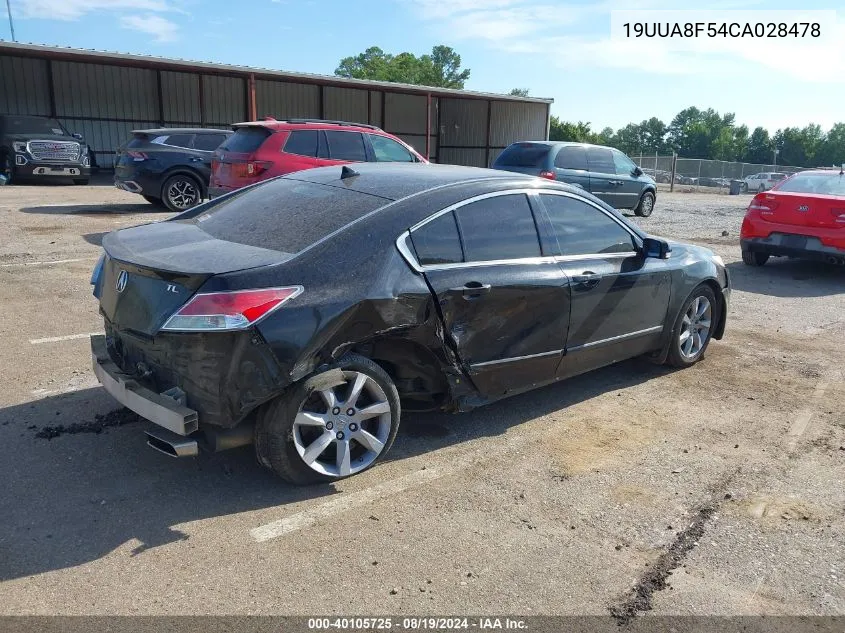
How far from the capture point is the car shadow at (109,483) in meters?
3.16

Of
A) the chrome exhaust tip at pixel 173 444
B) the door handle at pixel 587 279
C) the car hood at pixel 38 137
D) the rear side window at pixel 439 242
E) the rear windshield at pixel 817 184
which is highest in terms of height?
the car hood at pixel 38 137

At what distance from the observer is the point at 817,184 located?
10227 mm

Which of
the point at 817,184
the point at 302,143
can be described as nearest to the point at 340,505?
the point at 302,143

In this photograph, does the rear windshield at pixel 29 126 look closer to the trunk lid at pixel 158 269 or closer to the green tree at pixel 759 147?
the trunk lid at pixel 158 269

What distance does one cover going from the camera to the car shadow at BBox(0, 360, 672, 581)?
3.16 m

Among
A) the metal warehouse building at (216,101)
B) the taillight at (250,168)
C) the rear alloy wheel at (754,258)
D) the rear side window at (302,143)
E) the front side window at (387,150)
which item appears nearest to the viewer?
the taillight at (250,168)

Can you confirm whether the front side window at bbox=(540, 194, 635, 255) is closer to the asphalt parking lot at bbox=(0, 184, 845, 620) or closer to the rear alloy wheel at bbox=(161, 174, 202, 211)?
the asphalt parking lot at bbox=(0, 184, 845, 620)

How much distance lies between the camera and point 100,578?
2906 mm

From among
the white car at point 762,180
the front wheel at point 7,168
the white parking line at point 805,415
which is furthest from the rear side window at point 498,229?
the white car at point 762,180

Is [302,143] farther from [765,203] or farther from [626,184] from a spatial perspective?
[626,184]

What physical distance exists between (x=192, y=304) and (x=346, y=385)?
35.0 inches

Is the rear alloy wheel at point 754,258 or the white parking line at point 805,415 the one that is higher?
the rear alloy wheel at point 754,258

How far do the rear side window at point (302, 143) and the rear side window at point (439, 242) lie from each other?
723 cm

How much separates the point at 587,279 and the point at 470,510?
187 cm
